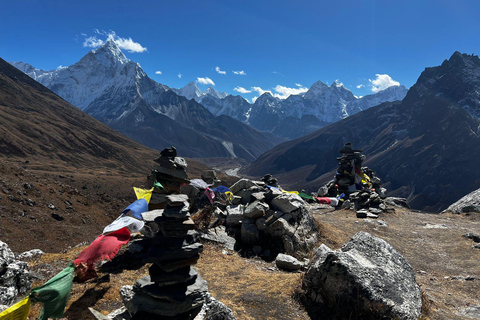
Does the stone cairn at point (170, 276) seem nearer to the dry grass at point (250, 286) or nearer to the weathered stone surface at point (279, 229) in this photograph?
the dry grass at point (250, 286)

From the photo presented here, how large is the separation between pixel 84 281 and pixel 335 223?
1624cm

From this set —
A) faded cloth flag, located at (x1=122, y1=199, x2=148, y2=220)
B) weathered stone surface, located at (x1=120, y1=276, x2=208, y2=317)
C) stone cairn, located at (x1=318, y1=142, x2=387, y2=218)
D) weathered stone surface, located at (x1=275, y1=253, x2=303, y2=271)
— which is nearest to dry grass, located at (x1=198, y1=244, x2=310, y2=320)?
weathered stone surface, located at (x1=275, y1=253, x2=303, y2=271)

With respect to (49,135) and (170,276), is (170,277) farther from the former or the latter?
(49,135)

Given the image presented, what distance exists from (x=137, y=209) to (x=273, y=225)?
6.65 meters

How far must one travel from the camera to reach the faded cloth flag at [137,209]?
1117 cm

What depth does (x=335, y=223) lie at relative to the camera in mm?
19719

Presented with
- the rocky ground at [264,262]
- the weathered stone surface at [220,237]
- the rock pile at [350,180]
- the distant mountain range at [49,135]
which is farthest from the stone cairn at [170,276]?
the distant mountain range at [49,135]

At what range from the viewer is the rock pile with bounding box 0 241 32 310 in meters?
7.22

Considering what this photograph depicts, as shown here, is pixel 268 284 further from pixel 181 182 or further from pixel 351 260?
pixel 181 182

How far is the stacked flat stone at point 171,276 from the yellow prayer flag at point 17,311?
7.29ft

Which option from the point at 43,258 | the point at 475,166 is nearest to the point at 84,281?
the point at 43,258

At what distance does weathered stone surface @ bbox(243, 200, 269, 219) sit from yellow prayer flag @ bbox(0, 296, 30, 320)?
10.3 meters

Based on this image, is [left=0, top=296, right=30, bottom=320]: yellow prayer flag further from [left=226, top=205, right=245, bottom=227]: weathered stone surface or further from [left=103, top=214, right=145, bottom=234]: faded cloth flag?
[left=226, top=205, right=245, bottom=227]: weathered stone surface

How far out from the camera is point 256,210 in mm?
14289
